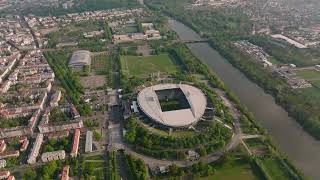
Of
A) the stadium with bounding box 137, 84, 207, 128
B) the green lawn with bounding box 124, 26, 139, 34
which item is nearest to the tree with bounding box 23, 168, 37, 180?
the stadium with bounding box 137, 84, 207, 128

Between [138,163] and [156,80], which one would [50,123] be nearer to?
[138,163]

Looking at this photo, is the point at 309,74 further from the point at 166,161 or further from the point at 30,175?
the point at 30,175

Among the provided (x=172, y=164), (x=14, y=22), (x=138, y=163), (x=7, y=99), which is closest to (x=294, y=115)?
(x=172, y=164)

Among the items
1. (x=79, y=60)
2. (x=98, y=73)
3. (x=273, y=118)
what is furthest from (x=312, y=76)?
(x=79, y=60)

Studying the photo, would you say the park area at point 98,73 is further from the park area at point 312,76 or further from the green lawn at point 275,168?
the park area at point 312,76

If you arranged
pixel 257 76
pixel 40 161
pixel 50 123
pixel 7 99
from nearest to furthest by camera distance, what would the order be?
1. pixel 40 161
2. pixel 50 123
3. pixel 7 99
4. pixel 257 76

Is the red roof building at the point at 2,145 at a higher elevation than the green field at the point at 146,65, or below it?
below

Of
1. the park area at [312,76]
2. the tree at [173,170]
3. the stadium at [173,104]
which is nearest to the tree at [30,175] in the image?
the tree at [173,170]
